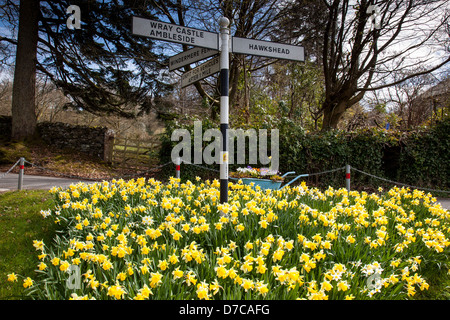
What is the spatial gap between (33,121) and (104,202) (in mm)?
13777

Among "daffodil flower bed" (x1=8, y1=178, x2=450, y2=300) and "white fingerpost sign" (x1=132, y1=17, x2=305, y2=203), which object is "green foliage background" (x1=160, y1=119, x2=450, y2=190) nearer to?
"daffodil flower bed" (x1=8, y1=178, x2=450, y2=300)

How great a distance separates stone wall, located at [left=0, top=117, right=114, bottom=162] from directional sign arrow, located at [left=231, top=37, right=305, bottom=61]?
526 inches

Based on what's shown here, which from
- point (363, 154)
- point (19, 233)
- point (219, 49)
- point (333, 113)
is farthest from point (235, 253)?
point (333, 113)

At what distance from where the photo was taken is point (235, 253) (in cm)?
239

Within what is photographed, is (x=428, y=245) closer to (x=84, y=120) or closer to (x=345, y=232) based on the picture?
(x=345, y=232)

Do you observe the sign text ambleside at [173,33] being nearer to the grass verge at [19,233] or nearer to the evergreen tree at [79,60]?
the grass verge at [19,233]

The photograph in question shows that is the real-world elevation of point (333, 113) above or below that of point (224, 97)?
above

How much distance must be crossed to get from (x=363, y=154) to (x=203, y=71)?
25.7ft

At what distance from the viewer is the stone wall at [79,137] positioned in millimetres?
15766

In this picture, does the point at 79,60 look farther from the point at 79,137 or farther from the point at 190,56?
the point at 190,56

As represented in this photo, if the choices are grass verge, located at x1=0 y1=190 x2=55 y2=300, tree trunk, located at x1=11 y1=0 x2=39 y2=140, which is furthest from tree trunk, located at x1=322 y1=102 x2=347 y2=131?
tree trunk, located at x1=11 y1=0 x2=39 y2=140

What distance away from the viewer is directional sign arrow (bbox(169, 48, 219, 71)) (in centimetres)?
394

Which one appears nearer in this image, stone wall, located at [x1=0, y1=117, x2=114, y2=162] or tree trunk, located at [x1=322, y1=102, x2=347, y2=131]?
tree trunk, located at [x1=322, y1=102, x2=347, y2=131]

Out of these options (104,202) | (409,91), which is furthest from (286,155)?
(409,91)
